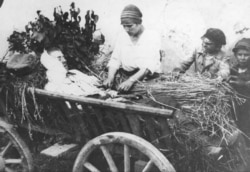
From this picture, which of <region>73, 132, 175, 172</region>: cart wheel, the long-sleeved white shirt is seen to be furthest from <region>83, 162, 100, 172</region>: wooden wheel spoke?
the long-sleeved white shirt

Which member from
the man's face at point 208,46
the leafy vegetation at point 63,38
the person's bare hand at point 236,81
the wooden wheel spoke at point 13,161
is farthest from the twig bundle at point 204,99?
the wooden wheel spoke at point 13,161

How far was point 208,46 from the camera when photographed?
3.49 metres

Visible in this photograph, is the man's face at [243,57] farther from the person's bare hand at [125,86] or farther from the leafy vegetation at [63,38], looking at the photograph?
the leafy vegetation at [63,38]

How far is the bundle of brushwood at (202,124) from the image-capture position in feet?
7.02

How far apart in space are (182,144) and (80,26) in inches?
88.3

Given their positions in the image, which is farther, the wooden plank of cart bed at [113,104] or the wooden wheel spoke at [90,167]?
the wooden wheel spoke at [90,167]

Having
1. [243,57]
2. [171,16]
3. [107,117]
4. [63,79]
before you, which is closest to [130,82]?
[107,117]

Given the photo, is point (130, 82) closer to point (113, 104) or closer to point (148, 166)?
point (113, 104)

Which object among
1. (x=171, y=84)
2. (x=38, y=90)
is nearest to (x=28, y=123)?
(x=38, y=90)

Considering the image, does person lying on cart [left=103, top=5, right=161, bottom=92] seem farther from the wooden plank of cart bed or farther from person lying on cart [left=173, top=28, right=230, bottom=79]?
the wooden plank of cart bed

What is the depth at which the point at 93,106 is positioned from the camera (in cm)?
222

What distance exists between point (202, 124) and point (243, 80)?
36.4 inches

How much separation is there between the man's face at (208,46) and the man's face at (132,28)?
0.81m

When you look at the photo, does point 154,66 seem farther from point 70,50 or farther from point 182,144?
point 182,144
